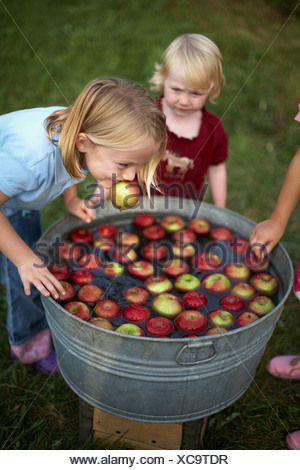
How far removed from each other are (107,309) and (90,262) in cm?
31

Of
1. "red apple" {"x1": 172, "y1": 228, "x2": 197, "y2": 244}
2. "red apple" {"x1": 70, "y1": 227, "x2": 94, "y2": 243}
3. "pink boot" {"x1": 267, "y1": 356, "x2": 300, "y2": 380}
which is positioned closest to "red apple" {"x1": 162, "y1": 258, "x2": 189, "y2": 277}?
"red apple" {"x1": 172, "y1": 228, "x2": 197, "y2": 244}

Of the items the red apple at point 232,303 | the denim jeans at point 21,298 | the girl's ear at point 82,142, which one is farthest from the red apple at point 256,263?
the denim jeans at point 21,298

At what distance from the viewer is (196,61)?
7.77ft

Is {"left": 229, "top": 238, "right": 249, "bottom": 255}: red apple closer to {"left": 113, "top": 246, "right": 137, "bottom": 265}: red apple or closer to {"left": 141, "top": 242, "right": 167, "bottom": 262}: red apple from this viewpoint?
{"left": 141, "top": 242, "right": 167, "bottom": 262}: red apple

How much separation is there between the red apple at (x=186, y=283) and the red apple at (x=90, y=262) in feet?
1.13

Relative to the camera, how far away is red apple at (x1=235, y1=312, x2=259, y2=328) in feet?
5.81

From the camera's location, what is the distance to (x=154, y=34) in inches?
219

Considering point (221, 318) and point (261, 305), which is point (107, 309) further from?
point (261, 305)

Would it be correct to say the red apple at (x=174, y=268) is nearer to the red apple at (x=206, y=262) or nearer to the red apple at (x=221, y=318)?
the red apple at (x=206, y=262)

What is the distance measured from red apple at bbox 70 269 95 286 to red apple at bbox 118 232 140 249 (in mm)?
310

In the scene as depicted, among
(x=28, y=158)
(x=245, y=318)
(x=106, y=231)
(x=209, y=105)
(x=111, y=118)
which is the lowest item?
(x=209, y=105)

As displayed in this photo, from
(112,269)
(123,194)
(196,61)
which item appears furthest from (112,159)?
(196,61)

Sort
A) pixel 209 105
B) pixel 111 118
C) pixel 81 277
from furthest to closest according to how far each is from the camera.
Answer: pixel 209 105 < pixel 81 277 < pixel 111 118
